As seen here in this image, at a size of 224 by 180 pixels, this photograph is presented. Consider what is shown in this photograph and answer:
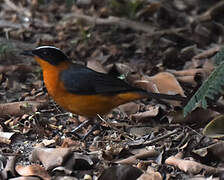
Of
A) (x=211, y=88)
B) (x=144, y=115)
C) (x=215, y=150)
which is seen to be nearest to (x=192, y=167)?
(x=215, y=150)

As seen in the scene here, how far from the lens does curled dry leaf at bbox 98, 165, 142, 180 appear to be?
4781 millimetres

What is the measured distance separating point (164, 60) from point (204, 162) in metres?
3.18

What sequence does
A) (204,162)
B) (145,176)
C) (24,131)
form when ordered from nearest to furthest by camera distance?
1. (145,176)
2. (204,162)
3. (24,131)

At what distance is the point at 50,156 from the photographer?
5.18 meters

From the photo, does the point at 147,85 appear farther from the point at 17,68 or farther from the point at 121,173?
the point at 121,173

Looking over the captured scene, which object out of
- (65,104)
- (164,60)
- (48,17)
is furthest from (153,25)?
(65,104)

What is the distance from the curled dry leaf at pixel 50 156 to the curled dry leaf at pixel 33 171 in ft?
0.21

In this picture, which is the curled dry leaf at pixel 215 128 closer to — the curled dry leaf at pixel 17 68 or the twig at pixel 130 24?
the curled dry leaf at pixel 17 68

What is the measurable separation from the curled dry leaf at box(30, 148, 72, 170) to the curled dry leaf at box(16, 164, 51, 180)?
64mm

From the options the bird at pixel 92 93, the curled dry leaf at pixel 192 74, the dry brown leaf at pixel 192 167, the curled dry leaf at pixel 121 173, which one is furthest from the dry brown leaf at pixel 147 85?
the curled dry leaf at pixel 121 173

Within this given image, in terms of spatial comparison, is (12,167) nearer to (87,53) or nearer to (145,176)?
(145,176)

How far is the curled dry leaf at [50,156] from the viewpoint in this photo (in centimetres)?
508

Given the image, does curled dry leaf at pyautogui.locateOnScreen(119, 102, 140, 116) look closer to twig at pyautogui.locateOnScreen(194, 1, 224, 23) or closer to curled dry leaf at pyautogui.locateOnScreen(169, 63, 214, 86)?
curled dry leaf at pyautogui.locateOnScreen(169, 63, 214, 86)

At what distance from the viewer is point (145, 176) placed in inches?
191
